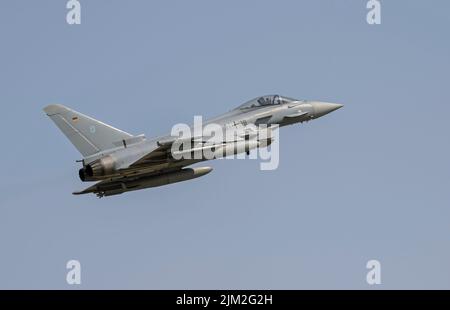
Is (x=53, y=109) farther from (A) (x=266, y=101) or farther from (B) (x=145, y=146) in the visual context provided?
(A) (x=266, y=101)

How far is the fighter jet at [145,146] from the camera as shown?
1096 inches

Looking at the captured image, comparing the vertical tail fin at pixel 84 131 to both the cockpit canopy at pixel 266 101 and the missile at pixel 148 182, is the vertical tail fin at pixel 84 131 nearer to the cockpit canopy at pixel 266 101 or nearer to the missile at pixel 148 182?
the missile at pixel 148 182

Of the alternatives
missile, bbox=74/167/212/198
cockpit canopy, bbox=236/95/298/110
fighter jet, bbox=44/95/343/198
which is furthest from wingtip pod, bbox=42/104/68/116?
cockpit canopy, bbox=236/95/298/110

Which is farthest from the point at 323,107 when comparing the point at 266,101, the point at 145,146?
the point at 145,146

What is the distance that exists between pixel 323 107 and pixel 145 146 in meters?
8.15

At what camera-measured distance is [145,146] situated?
28.7 meters

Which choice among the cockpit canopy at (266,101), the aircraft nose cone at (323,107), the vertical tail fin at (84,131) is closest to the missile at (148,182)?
the vertical tail fin at (84,131)

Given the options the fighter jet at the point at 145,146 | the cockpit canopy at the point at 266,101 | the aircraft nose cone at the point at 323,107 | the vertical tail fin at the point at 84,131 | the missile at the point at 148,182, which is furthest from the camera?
the aircraft nose cone at the point at 323,107
